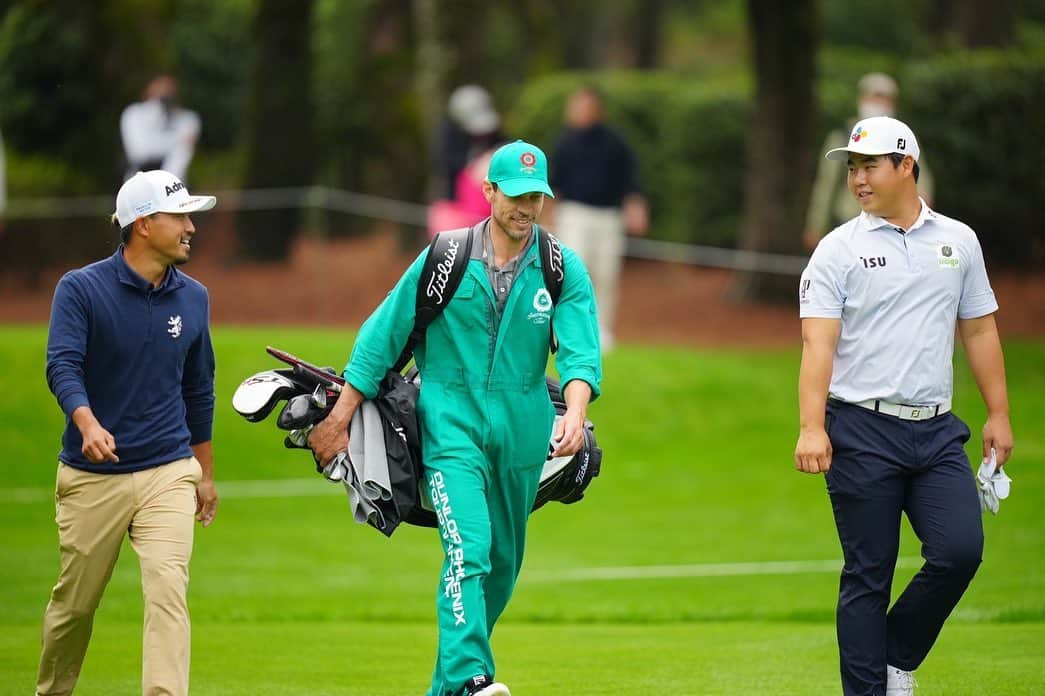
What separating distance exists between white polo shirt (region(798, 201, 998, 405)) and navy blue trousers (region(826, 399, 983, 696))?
0.49ft

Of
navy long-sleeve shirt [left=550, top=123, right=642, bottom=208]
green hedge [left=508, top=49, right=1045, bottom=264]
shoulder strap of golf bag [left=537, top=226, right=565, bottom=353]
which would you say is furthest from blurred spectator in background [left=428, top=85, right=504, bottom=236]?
shoulder strap of golf bag [left=537, top=226, right=565, bottom=353]

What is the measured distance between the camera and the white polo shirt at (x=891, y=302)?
698 cm

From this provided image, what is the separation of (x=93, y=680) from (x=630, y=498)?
7.88m

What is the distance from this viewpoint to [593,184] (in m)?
18.5

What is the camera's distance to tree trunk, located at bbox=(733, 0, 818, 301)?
22.3 meters

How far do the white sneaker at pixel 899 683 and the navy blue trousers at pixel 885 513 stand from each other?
0.67 ft

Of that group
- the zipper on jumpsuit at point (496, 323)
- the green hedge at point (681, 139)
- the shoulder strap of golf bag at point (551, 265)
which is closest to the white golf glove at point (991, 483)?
the shoulder strap of golf bag at point (551, 265)

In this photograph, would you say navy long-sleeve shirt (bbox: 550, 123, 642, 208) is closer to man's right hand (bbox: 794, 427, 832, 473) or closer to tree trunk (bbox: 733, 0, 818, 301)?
tree trunk (bbox: 733, 0, 818, 301)

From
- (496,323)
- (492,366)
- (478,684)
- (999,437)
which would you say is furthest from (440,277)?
(999,437)

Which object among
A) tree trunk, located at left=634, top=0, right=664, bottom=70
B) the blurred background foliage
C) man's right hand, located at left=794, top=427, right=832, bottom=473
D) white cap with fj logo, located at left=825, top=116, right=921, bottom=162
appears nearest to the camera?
man's right hand, located at left=794, top=427, right=832, bottom=473

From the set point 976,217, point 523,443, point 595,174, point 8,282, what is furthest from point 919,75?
point 523,443

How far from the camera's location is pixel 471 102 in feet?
62.2

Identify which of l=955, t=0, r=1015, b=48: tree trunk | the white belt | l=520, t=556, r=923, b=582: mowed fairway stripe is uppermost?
l=955, t=0, r=1015, b=48: tree trunk

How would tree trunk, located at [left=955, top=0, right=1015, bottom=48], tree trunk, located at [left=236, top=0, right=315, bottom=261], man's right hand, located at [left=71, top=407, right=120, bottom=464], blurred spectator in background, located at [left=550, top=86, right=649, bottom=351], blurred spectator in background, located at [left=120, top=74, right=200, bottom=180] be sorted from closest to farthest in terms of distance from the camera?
1. man's right hand, located at [left=71, top=407, right=120, bottom=464]
2. blurred spectator in background, located at [left=550, top=86, right=649, bottom=351]
3. blurred spectator in background, located at [left=120, top=74, right=200, bottom=180]
4. tree trunk, located at [left=236, top=0, right=315, bottom=261]
5. tree trunk, located at [left=955, top=0, right=1015, bottom=48]
